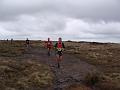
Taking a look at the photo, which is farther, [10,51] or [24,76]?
[10,51]

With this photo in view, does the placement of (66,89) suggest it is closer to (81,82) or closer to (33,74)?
(81,82)

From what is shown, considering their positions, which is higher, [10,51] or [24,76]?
[10,51]

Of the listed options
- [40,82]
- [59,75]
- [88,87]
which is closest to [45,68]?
[59,75]

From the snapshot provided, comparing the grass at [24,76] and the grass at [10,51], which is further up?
the grass at [10,51]

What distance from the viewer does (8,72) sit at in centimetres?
3234

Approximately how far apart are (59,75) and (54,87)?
13.9ft

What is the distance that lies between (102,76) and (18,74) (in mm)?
8647

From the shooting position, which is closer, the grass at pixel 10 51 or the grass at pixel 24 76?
the grass at pixel 24 76

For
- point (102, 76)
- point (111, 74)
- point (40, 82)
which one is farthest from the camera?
point (111, 74)

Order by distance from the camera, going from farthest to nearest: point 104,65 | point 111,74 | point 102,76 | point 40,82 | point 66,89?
point 104,65
point 111,74
point 102,76
point 40,82
point 66,89

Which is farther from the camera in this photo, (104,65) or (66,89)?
(104,65)

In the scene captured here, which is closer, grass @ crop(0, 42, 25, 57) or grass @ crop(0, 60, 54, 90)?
grass @ crop(0, 60, 54, 90)

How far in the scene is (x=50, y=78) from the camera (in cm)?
3122

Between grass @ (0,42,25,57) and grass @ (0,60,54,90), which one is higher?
grass @ (0,42,25,57)
